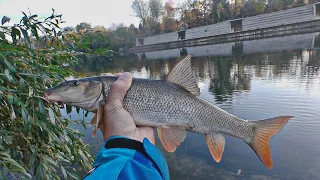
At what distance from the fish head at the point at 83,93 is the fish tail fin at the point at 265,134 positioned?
6.19 feet

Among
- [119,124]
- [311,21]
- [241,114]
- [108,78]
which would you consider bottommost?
[241,114]

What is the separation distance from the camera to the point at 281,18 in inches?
2431

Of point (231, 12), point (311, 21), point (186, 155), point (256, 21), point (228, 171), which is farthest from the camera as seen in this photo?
point (231, 12)

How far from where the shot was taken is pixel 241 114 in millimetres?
11922

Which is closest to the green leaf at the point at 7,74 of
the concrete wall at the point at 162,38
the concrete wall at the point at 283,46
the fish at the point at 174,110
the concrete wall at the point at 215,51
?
the fish at the point at 174,110

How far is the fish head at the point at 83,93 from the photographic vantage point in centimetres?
260

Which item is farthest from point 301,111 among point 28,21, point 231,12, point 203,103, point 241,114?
point 231,12

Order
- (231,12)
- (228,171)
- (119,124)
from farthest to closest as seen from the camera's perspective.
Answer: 1. (231,12)
2. (228,171)
3. (119,124)

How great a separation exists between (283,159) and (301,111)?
14.2 feet

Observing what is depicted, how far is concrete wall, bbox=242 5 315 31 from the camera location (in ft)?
190

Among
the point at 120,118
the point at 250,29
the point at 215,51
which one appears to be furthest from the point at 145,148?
the point at 250,29

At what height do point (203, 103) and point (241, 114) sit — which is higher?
point (203, 103)

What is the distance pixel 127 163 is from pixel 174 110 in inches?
48.7

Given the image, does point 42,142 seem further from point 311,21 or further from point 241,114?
point 311,21
